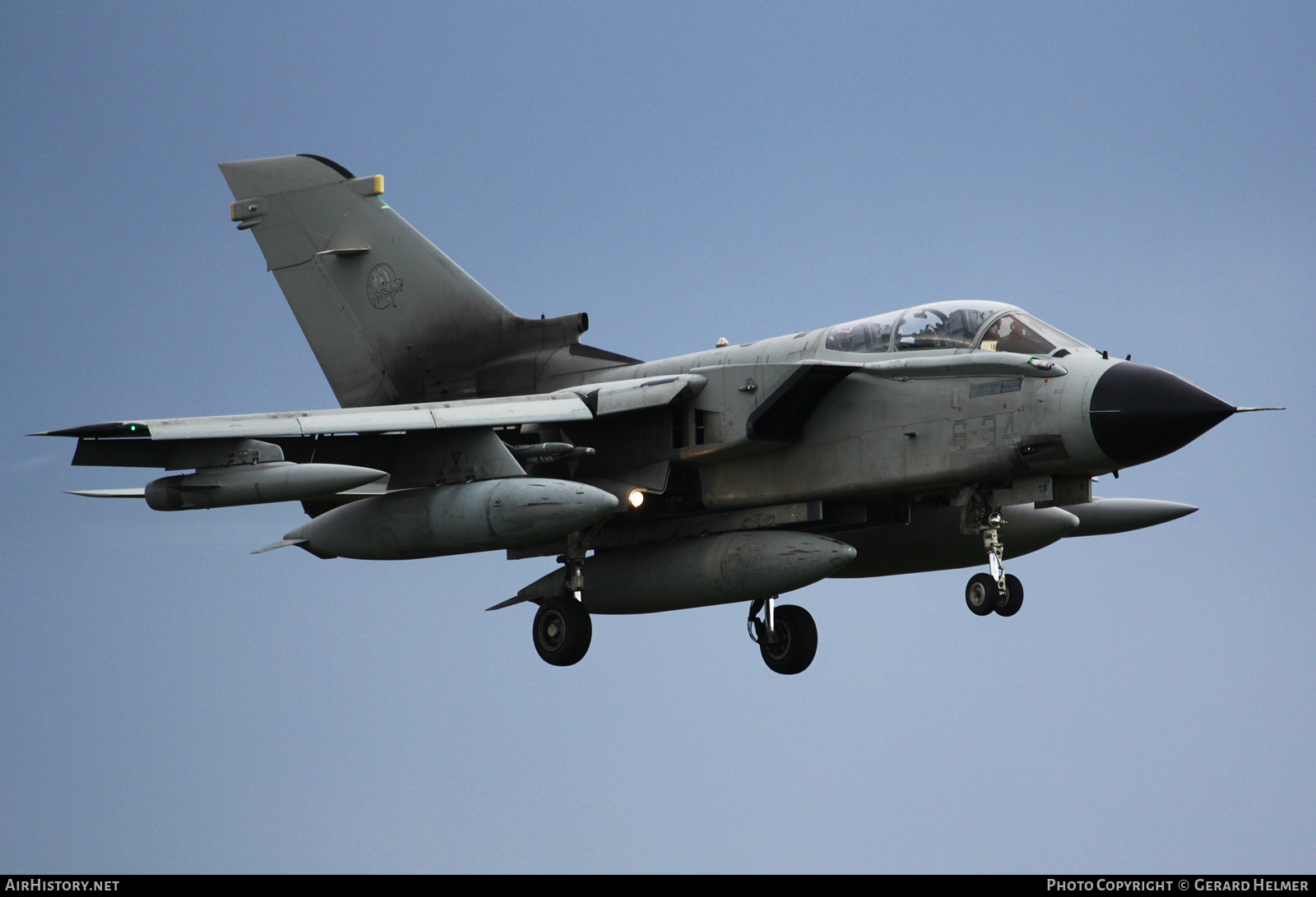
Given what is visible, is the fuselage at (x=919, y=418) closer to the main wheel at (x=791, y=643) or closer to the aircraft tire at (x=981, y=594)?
the aircraft tire at (x=981, y=594)

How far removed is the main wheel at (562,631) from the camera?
14.8 meters

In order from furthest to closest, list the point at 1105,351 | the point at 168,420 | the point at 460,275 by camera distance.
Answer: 1. the point at 460,275
2. the point at 1105,351
3. the point at 168,420

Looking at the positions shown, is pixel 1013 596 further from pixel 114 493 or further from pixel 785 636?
pixel 114 493

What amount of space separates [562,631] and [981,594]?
4.44 m

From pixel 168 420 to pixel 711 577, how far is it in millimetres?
5586

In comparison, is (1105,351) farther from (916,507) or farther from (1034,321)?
(916,507)

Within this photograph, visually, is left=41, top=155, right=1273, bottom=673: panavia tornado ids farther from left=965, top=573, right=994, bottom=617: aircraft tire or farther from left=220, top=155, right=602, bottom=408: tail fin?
left=220, top=155, right=602, bottom=408: tail fin

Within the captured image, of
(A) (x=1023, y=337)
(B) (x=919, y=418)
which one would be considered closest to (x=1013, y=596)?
(B) (x=919, y=418)

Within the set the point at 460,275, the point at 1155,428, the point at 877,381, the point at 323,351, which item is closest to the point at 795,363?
the point at 877,381

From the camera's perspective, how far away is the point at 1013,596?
47.5 ft

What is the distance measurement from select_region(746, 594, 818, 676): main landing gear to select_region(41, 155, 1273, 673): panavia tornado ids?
0.04 m

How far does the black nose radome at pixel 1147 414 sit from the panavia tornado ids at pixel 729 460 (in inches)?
0.8

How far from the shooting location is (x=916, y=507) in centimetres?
1608

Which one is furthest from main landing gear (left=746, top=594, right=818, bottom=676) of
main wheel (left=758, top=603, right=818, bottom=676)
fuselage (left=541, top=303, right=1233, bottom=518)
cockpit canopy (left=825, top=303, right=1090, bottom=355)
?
cockpit canopy (left=825, top=303, right=1090, bottom=355)
